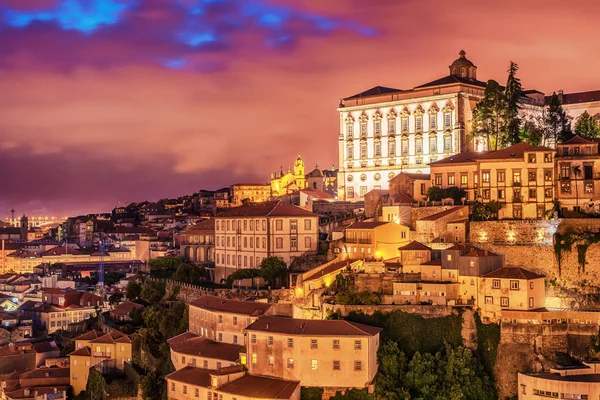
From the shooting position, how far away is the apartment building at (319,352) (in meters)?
36.8

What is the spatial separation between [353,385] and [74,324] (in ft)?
109

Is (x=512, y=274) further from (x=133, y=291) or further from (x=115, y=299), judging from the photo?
(x=115, y=299)

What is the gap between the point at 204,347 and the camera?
4359 centimetres

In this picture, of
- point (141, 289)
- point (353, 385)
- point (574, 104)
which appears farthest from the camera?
point (574, 104)

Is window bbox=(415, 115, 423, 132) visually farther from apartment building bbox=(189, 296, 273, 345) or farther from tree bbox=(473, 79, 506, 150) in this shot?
apartment building bbox=(189, 296, 273, 345)

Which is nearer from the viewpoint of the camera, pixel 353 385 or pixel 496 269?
pixel 353 385

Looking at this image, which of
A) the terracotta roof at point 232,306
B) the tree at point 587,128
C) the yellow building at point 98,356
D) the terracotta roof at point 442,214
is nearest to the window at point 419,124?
the tree at point 587,128

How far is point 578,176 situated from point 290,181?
5757cm

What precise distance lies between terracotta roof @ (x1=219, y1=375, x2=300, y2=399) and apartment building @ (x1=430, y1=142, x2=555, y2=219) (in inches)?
709

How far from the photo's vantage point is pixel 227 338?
43969mm

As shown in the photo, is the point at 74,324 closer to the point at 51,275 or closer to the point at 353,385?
the point at 51,275

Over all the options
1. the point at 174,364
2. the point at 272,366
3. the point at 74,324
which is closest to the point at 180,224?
the point at 74,324

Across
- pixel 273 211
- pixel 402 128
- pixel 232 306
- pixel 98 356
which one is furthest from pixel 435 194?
pixel 98 356

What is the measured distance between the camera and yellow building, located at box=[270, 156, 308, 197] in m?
97.3
